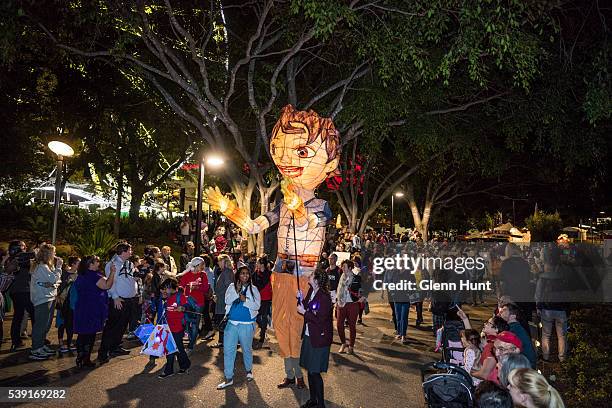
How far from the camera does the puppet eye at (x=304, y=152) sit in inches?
302

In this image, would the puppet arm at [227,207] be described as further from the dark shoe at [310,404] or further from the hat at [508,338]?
the hat at [508,338]

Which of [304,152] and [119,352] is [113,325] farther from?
[304,152]

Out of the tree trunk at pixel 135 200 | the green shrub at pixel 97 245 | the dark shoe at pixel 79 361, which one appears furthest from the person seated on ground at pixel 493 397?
the tree trunk at pixel 135 200

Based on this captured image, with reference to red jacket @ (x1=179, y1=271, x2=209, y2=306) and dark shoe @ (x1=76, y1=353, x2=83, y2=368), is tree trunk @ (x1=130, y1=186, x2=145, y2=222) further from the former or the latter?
dark shoe @ (x1=76, y1=353, x2=83, y2=368)

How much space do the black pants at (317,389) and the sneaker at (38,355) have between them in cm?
504

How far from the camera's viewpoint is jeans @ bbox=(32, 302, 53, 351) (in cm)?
854

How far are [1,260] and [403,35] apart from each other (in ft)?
29.9

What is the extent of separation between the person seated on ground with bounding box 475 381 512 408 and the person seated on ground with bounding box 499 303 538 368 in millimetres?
2317

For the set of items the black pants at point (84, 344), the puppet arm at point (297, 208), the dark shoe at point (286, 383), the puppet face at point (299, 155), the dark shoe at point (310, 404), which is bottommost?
the dark shoe at point (310, 404)

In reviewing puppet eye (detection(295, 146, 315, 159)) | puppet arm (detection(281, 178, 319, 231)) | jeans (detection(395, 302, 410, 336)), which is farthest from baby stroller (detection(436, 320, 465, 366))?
jeans (detection(395, 302, 410, 336))

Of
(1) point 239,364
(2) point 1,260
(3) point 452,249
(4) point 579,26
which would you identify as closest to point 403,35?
(4) point 579,26

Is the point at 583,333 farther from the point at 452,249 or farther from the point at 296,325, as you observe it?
the point at 452,249

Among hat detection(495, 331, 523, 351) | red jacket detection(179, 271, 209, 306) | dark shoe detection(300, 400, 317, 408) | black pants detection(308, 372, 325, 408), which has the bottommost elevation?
dark shoe detection(300, 400, 317, 408)

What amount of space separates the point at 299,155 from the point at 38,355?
572 cm
